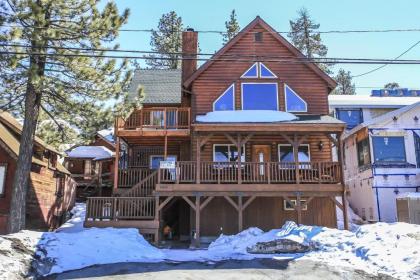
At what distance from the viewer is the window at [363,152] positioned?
76.5 ft

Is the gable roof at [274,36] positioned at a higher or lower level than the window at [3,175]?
higher

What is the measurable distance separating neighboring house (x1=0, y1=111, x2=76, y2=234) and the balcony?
4100mm

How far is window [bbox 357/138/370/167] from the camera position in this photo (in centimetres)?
2331

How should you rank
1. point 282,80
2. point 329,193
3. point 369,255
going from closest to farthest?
point 369,255, point 329,193, point 282,80

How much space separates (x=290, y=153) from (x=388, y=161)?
6.61 metres

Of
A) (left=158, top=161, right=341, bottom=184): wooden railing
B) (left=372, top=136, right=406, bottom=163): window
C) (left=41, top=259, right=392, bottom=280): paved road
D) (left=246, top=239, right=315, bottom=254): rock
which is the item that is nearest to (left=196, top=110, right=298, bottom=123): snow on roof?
(left=158, top=161, right=341, bottom=184): wooden railing

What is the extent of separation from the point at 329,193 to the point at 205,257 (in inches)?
269

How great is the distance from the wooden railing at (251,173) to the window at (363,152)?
6.32 metres

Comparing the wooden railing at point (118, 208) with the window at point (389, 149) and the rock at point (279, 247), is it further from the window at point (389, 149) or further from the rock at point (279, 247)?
the window at point (389, 149)

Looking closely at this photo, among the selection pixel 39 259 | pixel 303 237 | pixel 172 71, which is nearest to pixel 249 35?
pixel 172 71

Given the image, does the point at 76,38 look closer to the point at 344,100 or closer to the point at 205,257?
the point at 205,257

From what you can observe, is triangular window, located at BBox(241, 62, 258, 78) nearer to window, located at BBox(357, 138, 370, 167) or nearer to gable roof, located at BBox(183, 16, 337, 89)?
gable roof, located at BBox(183, 16, 337, 89)

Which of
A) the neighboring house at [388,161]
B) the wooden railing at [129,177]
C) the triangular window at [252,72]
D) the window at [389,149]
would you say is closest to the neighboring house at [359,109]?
the neighboring house at [388,161]

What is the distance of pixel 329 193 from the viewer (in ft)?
56.5
